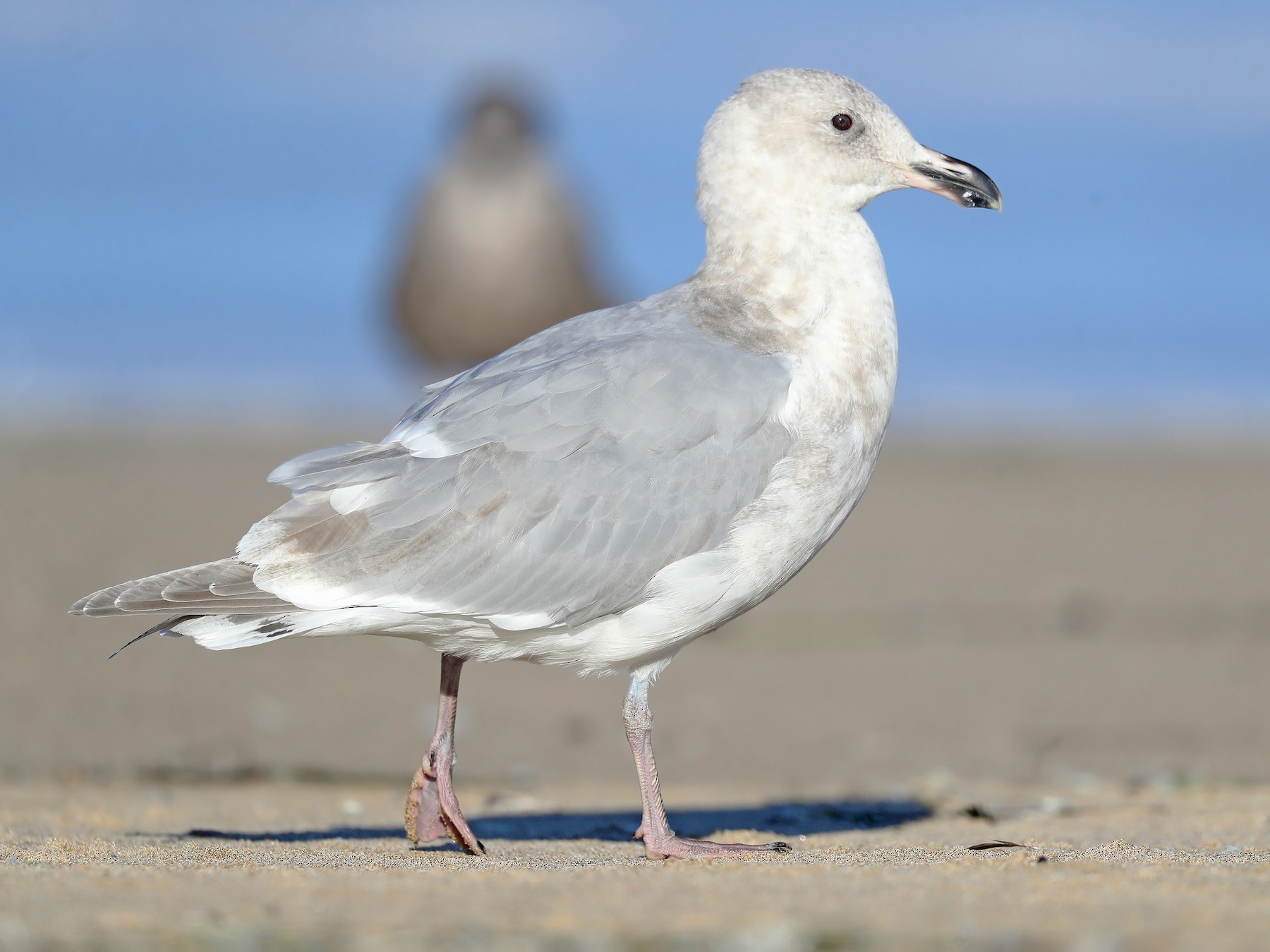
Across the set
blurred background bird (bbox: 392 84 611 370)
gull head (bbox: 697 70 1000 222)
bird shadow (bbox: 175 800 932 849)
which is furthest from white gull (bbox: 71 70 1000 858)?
blurred background bird (bbox: 392 84 611 370)

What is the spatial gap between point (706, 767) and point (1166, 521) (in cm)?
553

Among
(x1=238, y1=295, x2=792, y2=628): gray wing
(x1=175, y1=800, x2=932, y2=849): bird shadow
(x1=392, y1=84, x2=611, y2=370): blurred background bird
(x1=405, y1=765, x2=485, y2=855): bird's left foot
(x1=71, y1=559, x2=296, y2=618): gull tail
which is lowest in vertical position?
(x1=175, y1=800, x2=932, y2=849): bird shadow

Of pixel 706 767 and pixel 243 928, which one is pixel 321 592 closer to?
pixel 243 928

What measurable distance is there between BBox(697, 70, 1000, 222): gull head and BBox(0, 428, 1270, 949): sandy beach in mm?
1879

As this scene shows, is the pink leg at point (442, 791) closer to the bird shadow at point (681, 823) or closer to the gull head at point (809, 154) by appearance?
the bird shadow at point (681, 823)

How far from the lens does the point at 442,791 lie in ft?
15.0

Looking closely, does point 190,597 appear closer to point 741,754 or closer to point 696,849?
point 696,849

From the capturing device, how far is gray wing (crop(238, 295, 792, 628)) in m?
4.35

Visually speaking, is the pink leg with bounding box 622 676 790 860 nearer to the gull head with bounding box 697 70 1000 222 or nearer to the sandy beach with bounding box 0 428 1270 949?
the sandy beach with bounding box 0 428 1270 949

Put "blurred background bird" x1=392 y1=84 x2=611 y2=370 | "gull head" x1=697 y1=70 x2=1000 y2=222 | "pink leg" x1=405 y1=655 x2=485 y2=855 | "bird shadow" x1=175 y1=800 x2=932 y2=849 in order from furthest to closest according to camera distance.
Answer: "blurred background bird" x1=392 y1=84 x2=611 y2=370 → "gull head" x1=697 y1=70 x2=1000 y2=222 → "bird shadow" x1=175 y1=800 x2=932 y2=849 → "pink leg" x1=405 y1=655 x2=485 y2=855

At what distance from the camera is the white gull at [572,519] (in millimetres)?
4293

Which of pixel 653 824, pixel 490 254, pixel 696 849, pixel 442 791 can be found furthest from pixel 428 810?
pixel 490 254

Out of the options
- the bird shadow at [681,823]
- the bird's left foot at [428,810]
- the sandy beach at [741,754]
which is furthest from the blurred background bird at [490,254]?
the bird's left foot at [428,810]

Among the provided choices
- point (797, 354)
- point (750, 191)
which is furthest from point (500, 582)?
point (750, 191)
